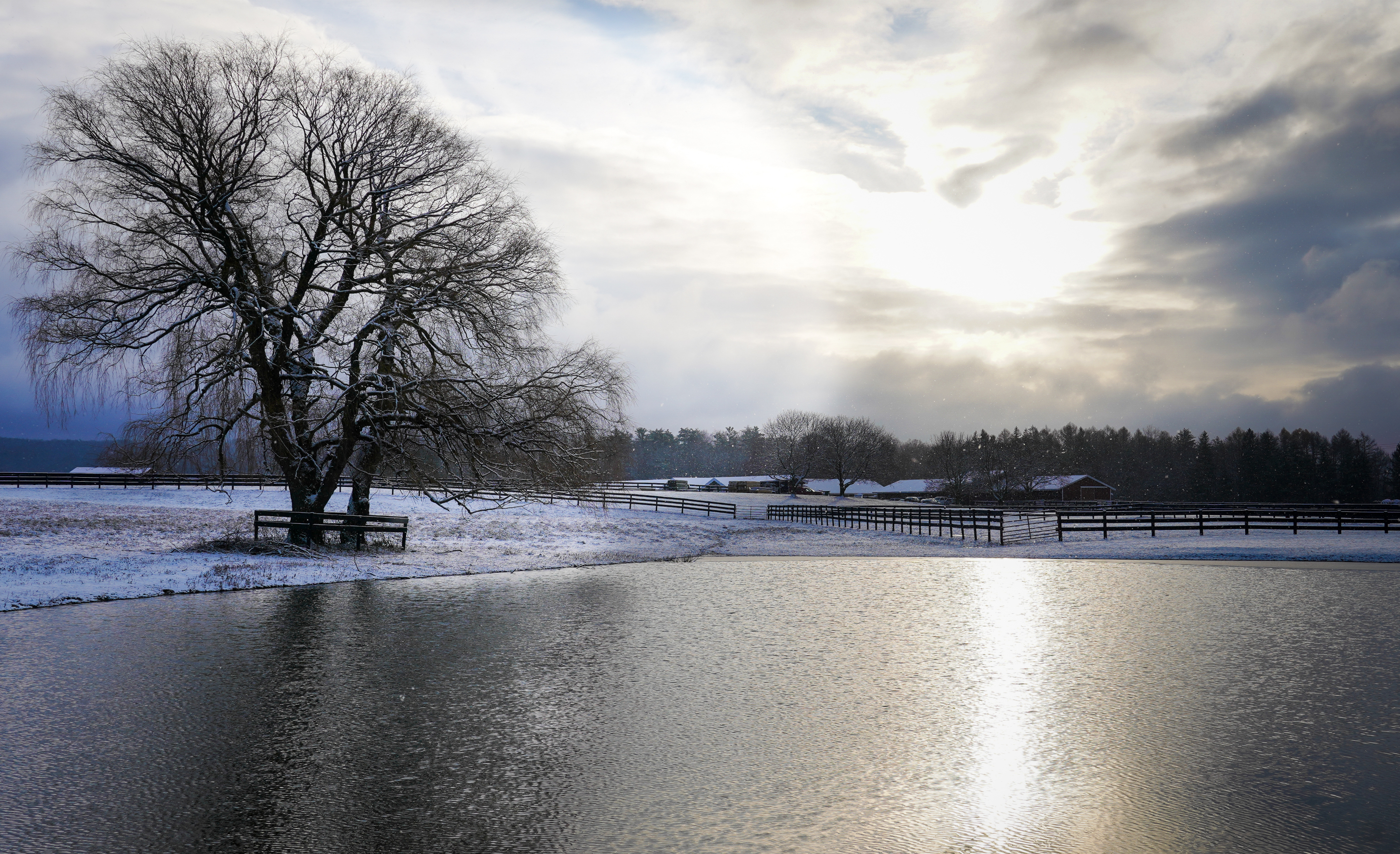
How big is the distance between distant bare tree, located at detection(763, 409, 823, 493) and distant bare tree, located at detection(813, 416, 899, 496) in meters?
1.85

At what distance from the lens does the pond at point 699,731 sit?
18.7 ft

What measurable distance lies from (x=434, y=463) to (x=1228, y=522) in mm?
37280

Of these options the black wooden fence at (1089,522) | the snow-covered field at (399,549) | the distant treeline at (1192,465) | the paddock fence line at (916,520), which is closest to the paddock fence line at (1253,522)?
the black wooden fence at (1089,522)

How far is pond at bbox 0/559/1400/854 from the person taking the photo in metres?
5.69

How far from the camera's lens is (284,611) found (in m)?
16.0

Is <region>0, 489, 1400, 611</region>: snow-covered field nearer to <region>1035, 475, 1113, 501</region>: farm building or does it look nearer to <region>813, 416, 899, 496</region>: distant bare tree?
<region>1035, 475, 1113, 501</region>: farm building

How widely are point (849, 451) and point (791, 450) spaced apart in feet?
36.2

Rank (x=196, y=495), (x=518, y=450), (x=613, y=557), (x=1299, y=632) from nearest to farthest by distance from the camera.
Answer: (x=1299, y=632), (x=518, y=450), (x=613, y=557), (x=196, y=495)

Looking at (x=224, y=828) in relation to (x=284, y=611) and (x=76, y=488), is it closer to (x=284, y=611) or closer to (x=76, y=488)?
(x=284, y=611)

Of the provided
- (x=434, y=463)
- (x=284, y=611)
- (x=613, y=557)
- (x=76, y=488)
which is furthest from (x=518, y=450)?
(x=76, y=488)

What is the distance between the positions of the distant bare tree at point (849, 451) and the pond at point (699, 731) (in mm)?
125695

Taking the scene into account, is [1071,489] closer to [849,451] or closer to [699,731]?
A: [849,451]

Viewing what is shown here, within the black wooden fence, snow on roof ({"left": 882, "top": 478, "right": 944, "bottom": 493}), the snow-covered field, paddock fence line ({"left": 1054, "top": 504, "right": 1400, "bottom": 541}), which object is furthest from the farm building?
paddock fence line ({"left": 1054, "top": 504, "right": 1400, "bottom": 541})

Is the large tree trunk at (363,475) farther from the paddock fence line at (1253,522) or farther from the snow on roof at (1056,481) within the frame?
the snow on roof at (1056,481)
